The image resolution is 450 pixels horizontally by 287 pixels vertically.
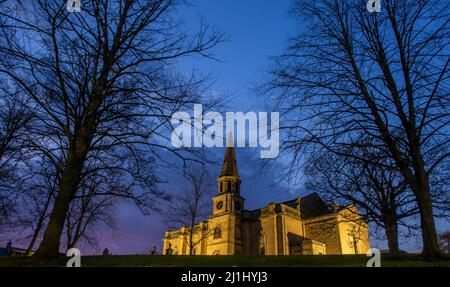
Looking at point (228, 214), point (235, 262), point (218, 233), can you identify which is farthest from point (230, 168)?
point (235, 262)

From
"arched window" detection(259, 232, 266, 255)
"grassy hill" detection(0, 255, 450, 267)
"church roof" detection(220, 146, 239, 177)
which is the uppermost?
"church roof" detection(220, 146, 239, 177)

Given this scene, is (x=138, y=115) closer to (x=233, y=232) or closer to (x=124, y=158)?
(x=124, y=158)

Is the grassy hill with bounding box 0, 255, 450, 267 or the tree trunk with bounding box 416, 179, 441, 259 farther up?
the tree trunk with bounding box 416, 179, 441, 259

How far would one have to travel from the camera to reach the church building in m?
44.6

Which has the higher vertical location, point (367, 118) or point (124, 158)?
point (367, 118)

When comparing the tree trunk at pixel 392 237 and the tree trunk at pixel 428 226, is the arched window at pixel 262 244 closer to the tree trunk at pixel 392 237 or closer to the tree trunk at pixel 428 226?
the tree trunk at pixel 392 237

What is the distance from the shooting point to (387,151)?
980 cm

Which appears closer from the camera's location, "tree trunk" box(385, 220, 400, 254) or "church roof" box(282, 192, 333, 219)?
"tree trunk" box(385, 220, 400, 254)

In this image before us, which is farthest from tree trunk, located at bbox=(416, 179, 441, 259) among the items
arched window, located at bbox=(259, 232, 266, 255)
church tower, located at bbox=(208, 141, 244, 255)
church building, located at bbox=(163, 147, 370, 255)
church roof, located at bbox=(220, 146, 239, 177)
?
church roof, located at bbox=(220, 146, 239, 177)

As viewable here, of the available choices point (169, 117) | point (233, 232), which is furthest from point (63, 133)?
point (233, 232)

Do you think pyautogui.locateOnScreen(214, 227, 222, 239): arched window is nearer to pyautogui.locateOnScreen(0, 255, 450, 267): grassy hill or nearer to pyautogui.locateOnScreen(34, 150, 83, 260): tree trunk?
pyautogui.locateOnScreen(0, 255, 450, 267): grassy hill

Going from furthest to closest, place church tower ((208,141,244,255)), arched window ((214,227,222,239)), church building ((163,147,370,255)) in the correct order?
arched window ((214,227,222,239)) → church tower ((208,141,244,255)) → church building ((163,147,370,255))

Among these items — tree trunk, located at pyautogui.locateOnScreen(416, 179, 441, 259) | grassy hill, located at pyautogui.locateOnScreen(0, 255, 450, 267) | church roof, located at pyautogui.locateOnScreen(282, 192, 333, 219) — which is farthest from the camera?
church roof, located at pyautogui.locateOnScreen(282, 192, 333, 219)
